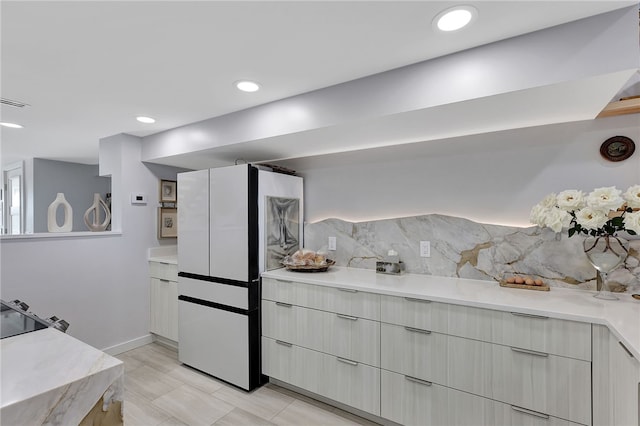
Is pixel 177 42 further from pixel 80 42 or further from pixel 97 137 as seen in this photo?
pixel 97 137

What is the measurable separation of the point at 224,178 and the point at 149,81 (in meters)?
0.86

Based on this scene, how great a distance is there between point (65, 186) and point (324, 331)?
16.7 ft

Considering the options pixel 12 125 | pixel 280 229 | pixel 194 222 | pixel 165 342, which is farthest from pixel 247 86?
pixel 165 342

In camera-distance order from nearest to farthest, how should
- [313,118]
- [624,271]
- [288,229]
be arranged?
[624,271] < [313,118] < [288,229]

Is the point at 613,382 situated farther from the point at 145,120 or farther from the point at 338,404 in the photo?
the point at 145,120

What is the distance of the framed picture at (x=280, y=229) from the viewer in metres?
2.59

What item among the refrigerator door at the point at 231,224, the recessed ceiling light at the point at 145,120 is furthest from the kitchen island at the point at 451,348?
the recessed ceiling light at the point at 145,120

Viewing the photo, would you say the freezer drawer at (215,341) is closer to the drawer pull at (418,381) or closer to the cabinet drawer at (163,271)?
the cabinet drawer at (163,271)

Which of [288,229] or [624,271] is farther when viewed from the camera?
[288,229]

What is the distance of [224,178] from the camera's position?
8.34 feet

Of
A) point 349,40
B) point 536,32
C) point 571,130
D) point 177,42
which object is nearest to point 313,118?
point 349,40

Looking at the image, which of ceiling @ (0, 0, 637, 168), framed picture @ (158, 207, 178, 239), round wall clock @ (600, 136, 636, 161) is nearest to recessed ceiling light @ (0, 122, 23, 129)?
ceiling @ (0, 0, 637, 168)

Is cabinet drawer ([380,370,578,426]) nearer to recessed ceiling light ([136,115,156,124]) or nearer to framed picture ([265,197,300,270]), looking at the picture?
framed picture ([265,197,300,270])

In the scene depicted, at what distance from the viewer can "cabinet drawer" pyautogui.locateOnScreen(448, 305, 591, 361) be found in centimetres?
141
